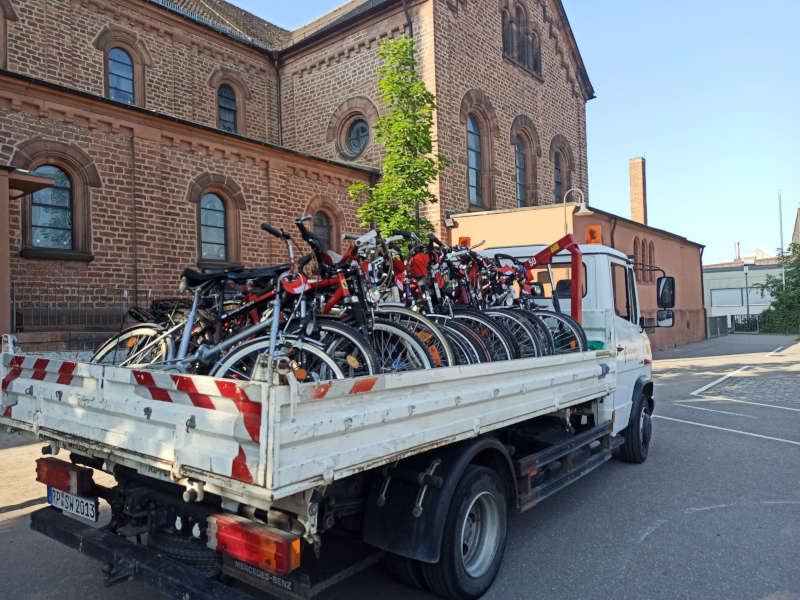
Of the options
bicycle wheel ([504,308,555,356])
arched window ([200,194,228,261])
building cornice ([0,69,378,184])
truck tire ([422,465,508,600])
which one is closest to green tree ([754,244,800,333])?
building cornice ([0,69,378,184])

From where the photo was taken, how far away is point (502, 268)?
654 cm

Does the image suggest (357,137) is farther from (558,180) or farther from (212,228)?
(558,180)

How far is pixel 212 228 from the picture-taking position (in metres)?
15.0

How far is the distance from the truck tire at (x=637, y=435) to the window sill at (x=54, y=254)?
35.3 feet

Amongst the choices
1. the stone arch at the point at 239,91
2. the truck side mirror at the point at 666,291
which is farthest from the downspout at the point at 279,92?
the truck side mirror at the point at 666,291

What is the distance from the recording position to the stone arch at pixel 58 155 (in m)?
11.5

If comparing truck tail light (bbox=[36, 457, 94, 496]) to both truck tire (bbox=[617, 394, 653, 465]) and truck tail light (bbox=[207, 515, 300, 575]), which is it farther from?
truck tire (bbox=[617, 394, 653, 465])

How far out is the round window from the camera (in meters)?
19.3

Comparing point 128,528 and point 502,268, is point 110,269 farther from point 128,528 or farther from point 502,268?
point 128,528

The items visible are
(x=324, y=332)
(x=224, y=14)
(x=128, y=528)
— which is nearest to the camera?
(x=128, y=528)

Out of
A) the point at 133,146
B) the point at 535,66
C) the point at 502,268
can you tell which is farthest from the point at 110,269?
the point at 535,66

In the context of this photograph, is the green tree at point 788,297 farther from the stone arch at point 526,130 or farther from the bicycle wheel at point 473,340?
the bicycle wheel at point 473,340

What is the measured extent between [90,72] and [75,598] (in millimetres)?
16043

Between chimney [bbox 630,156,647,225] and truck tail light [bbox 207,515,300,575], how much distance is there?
117ft
